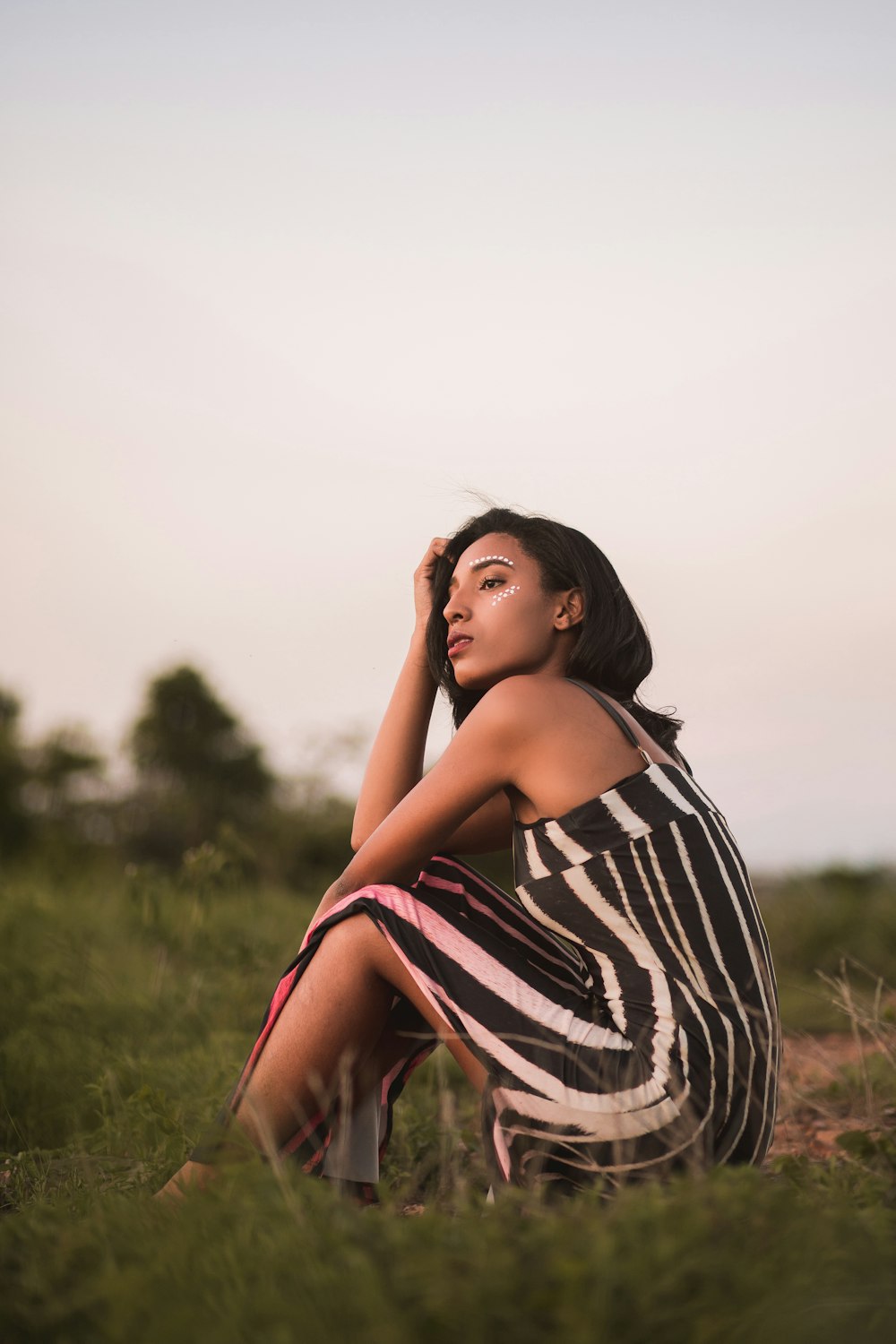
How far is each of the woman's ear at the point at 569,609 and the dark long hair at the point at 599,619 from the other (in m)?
0.02

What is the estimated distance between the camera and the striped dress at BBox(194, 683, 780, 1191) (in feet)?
6.12

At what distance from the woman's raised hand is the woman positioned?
84 cm

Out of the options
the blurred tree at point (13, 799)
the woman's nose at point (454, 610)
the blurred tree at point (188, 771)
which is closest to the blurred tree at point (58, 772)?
the blurred tree at point (13, 799)

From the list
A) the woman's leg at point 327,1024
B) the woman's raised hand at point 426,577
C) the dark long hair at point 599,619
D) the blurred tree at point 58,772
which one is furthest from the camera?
the blurred tree at point 58,772

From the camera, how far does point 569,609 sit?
257 cm

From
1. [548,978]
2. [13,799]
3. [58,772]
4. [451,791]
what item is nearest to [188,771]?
[58,772]

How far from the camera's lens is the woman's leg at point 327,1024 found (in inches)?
81.4

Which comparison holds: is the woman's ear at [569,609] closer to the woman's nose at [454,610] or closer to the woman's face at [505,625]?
the woman's face at [505,625]

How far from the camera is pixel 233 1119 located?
1.78m

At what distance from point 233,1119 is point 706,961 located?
843mm

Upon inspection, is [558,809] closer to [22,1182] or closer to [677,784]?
[677,784]

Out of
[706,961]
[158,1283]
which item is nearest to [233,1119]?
[158,1283]

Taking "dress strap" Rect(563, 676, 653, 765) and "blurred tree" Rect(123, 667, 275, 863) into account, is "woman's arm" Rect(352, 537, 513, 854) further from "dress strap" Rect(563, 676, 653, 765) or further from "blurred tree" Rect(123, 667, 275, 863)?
"blurred tree" Rect(123, 667, 275, 863)

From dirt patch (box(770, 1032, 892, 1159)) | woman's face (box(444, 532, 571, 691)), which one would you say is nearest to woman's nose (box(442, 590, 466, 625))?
woman's face (box(444, 532, 571, 691))
